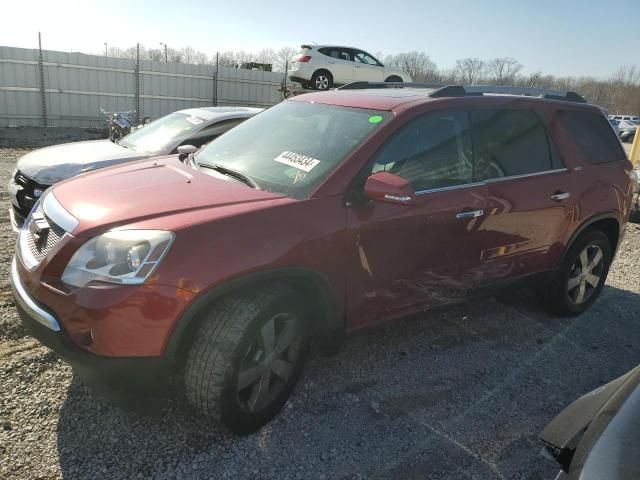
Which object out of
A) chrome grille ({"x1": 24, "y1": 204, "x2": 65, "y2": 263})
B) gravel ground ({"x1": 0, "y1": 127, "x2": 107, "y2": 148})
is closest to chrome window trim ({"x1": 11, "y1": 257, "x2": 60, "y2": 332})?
chrome grille ({"x1": 24, "y1": 204, "x2": 65, "y2": 263})

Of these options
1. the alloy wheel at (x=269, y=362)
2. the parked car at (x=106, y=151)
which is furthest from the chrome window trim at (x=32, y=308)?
the parked car at (x=106, y=151)

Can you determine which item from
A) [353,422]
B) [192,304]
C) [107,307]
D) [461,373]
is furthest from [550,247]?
[107,307]

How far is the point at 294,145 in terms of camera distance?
10.6 ft

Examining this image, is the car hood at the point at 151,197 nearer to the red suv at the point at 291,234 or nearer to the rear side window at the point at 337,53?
the red suv at the point at 291,234

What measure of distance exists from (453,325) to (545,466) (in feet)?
5.21

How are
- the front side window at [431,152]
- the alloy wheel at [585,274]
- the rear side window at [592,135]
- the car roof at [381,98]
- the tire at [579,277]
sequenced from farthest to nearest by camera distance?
the alloy wheel at [585,274] < the tire at [579,277] < the rear side window at [592,135] < the car roof at [381,98] < the front side window at [431,152]

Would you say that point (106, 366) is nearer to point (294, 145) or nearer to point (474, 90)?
point (294, 145)

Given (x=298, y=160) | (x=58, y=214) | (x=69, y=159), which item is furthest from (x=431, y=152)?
(x=69, y=159)

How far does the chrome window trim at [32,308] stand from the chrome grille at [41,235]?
0.17 metres

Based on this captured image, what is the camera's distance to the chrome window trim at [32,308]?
2334 mm

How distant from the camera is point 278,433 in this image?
2.79m

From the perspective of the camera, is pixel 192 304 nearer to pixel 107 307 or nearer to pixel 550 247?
pixel 107 307

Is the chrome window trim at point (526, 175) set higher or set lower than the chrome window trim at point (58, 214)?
higher

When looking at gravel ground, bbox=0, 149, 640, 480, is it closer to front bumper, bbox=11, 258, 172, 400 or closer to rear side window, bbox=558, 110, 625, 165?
front bumper, bbox=11, 258, 172, 400
